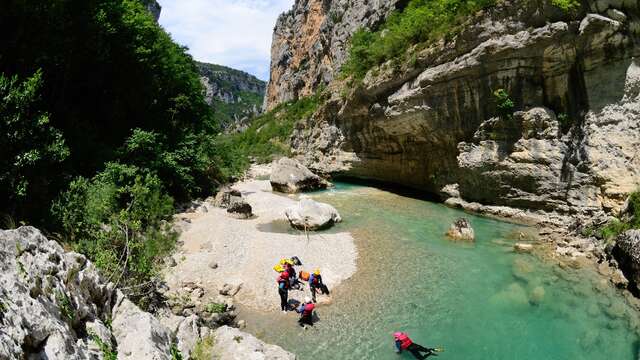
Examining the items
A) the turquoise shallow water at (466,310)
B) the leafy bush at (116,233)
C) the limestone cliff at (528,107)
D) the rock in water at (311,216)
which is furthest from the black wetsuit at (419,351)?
the limestone cliff at (528,107)

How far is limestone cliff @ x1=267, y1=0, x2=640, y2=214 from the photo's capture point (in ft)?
62.2

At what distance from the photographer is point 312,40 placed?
91.0 meters

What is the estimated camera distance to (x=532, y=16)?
21062 millimetres

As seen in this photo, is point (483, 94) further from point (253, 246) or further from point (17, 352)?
point (17, 352)

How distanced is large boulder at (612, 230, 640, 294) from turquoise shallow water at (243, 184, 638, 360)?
80 centimetres

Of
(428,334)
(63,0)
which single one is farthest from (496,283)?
(63,0)

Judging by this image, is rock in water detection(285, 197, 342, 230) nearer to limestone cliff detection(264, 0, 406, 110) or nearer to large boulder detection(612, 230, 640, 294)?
large boulder detection(612, 230, 640, 294)

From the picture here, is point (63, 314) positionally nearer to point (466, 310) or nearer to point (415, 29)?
point (466, 310)

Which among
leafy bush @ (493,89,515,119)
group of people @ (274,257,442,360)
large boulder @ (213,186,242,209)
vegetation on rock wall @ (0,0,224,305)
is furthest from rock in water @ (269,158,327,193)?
group of people @ (274,257,442,360)

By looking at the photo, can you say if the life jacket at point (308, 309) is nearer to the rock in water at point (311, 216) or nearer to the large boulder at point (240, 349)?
the large boulder at point (240, 349)

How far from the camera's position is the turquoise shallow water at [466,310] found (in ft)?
36.8

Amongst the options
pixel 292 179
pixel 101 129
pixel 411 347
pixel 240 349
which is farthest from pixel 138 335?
pixel 292 179

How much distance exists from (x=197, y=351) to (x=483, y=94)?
22074 mm

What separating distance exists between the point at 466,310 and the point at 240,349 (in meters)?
8.15
